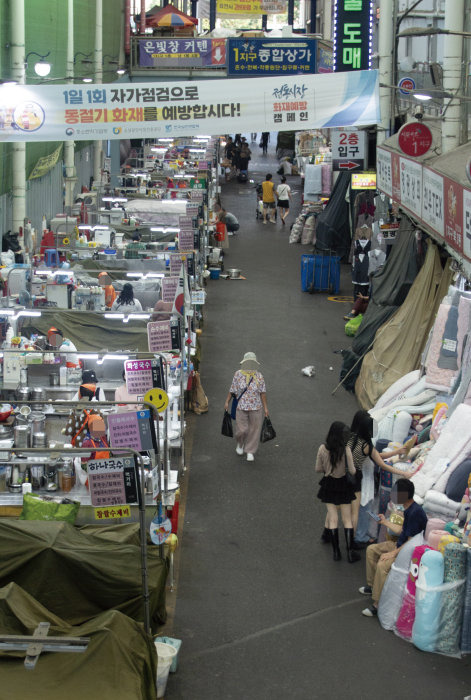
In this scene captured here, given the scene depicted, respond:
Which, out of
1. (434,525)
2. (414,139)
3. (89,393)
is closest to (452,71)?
(414,139)

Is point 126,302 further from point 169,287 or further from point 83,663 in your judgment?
point 83,663

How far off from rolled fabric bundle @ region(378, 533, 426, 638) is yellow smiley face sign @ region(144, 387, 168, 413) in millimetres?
2736

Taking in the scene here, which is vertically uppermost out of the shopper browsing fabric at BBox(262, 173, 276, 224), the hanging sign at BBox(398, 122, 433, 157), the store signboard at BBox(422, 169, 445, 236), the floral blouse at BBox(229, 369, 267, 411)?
the hanging sign at BBox(398, 122, 433, 157)

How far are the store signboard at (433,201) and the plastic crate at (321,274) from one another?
1000 cm

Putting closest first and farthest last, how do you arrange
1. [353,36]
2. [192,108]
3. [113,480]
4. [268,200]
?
[113,480]
[192,108]
[353,36]
[268,200]

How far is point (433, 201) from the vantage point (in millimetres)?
12758

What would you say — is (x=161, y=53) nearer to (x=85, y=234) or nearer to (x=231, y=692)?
(x=85, y=234)

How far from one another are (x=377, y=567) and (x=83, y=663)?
3652 mm

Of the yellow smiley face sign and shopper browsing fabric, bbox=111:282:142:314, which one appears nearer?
the yellow smiley face sign

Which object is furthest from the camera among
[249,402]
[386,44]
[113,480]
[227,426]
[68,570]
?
[386,44]

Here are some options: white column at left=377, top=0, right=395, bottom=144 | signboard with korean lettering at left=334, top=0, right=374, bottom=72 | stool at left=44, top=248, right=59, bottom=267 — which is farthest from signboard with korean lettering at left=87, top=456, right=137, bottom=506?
signboard with korean lettering at left=334, top=0, right=374, bottom=72

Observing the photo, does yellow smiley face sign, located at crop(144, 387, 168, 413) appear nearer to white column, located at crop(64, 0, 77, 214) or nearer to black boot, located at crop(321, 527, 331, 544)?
black boot, located at crop(321, 527, 331, 544)

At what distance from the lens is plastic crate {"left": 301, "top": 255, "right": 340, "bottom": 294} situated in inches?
931

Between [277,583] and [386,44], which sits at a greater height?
[386,44]
